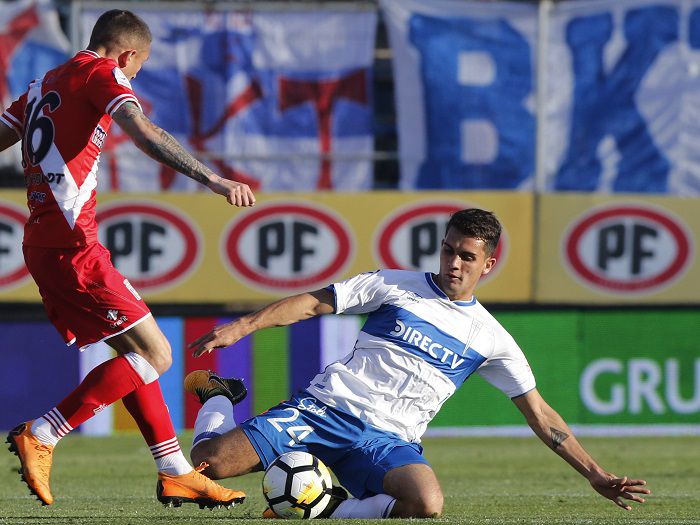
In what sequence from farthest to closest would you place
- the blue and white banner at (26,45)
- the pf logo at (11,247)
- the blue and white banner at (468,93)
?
the blue and white banner at (468,93)
the blue and white banner at (26,45)
the pf logo at (11,247)

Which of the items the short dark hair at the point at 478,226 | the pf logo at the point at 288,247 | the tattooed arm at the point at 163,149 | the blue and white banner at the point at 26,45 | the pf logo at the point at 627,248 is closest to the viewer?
the tattooed arm at the point at 163,149

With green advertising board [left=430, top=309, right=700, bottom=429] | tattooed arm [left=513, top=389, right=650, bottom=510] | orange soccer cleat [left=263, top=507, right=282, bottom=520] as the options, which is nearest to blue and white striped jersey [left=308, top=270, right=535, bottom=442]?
tattooed arm [left=513, top=389, right=650, bottom=510]

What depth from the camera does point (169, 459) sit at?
5895 mm

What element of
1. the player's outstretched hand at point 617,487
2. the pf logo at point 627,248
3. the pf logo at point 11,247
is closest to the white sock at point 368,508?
the player's outstretched hand at point 617,487

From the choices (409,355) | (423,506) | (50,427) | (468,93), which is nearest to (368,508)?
(423,506)

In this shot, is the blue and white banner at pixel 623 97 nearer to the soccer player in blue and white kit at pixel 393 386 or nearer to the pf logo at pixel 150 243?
the pf logo at pixel 150 243

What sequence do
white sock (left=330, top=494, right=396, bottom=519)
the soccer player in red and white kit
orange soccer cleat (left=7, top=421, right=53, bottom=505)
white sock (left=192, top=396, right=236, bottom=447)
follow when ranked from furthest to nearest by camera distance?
white sock (left=192, top=396, right=236, bottom=447)
white sock (left=330, top=494, right=396, bottom=519)
the soccer player in red and white kit
orange soccer cleat (left=7, top=421, right=53, bottom=505)

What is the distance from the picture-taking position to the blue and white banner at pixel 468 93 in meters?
14.6

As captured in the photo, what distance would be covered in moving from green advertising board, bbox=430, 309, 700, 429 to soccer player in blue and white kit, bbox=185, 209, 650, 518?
7.13 m

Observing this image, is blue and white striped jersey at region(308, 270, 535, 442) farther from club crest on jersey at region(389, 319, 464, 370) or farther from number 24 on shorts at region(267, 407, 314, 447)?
number 24 on shorts at region(267, 407, 314, 447)

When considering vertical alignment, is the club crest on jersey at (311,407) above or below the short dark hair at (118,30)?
below

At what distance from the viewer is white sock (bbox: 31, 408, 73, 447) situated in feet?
18.8

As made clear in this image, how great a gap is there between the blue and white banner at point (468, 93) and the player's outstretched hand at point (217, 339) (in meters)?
9.29

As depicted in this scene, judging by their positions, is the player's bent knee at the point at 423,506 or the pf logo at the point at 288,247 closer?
the player's bent knee at the point at 423,506
